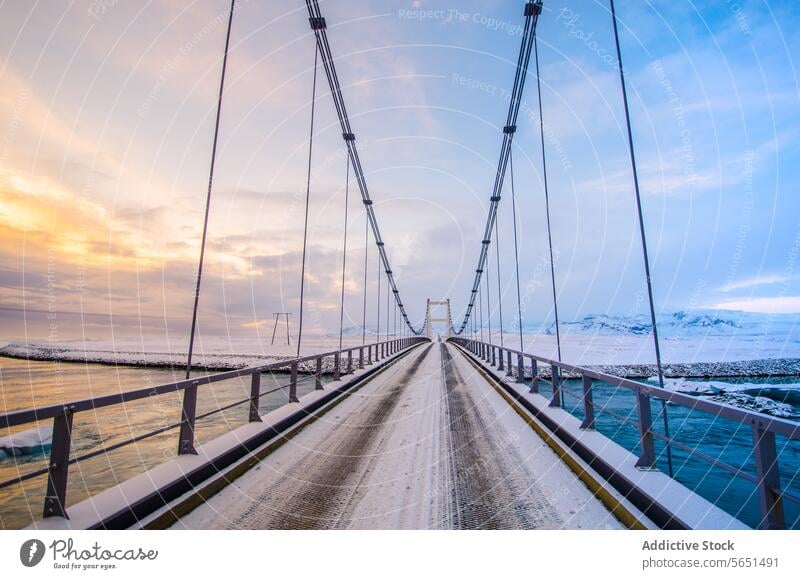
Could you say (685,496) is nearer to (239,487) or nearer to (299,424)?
(239,487)

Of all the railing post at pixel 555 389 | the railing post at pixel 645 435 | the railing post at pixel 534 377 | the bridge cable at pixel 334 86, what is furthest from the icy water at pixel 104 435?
the bridge cable at pixel 334 86

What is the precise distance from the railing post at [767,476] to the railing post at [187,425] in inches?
203

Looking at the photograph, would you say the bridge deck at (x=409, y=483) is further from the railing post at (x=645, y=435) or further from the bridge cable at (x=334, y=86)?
the bridge cable at (x=334, y=86)

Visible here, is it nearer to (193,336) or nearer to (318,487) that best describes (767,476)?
(318,487)

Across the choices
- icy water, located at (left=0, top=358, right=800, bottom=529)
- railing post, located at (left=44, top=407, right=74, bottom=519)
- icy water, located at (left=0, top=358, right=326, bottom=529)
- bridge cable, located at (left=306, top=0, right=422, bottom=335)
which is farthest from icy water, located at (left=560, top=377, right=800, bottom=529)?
bridge cable, located at (left=306, top=0, right=422, bottom=335)

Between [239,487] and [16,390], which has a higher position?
[239,487]

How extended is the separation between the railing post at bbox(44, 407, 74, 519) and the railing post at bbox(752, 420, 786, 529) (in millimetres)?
4913

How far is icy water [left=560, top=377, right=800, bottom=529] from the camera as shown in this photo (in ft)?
23.8

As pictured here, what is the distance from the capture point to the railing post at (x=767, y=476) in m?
2.34

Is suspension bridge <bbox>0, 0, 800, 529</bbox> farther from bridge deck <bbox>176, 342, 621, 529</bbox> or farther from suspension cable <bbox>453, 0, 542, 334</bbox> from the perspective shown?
suspension cable <bbox>453, 0, 542, 334</bbox>

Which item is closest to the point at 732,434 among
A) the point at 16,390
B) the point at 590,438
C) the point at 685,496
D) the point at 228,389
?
the point at 590,438
